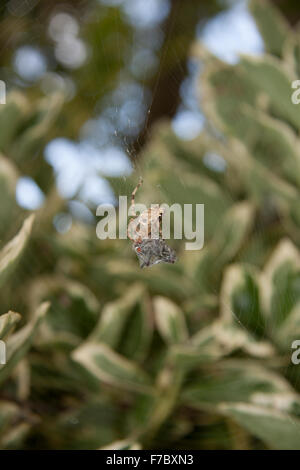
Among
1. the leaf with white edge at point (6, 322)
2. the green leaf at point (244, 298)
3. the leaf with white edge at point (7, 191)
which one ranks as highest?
the leaf with white edge at point (7, 191)

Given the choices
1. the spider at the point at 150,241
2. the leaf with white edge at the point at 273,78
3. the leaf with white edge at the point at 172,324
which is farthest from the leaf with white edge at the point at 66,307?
the leaf with white edge at the point at 273,78

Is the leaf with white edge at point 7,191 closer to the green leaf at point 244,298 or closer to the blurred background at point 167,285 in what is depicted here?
the blurred background at point 167,285

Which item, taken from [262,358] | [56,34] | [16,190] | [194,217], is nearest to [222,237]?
[194,217]

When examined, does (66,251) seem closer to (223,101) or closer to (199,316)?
(199,316)

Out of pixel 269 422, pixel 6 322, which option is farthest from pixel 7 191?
pixel 269 422

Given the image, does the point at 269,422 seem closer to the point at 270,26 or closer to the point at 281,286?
the point at 281,286
